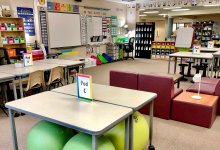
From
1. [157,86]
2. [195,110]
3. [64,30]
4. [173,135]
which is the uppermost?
[64,30]

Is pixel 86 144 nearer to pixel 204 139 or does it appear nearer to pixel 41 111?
pixel 41 111

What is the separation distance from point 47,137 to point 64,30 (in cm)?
631

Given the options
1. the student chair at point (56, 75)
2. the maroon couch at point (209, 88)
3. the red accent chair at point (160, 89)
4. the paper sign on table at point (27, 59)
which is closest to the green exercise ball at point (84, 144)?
the red accent chair at point (160, 89)

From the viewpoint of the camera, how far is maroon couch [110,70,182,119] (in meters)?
3.39

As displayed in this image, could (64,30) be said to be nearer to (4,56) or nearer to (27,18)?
(27,18)

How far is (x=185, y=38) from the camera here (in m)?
7.73

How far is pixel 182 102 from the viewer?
340 cm

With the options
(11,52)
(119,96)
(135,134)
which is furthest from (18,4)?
(135,134)

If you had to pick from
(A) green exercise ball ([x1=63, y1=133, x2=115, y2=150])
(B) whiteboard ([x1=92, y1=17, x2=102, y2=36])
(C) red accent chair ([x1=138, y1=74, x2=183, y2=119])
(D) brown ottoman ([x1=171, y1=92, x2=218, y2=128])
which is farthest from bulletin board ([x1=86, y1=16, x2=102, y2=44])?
(A) green exercise ball ([x1=63, y1=133, x2=115, y2=150])

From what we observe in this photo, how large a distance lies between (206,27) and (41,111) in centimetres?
1324

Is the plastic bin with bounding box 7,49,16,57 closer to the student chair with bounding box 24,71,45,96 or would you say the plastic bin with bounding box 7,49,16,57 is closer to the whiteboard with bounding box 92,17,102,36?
the student chair with bounding box 24,71,45,96

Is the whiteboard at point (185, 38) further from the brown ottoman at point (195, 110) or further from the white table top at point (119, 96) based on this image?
the white table top at point (119, 96)

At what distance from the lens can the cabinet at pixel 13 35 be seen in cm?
564

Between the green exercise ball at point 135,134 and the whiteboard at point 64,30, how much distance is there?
5832 mm
